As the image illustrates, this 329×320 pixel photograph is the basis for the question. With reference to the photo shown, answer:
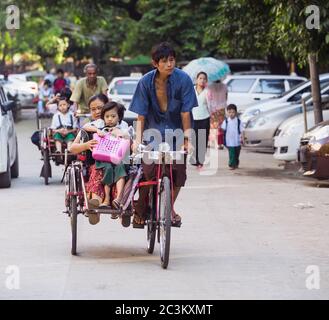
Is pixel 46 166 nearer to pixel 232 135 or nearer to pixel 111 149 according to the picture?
pixel 232 135

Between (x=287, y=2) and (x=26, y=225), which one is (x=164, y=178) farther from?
(x=287, y=2)

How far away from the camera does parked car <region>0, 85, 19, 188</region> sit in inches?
644

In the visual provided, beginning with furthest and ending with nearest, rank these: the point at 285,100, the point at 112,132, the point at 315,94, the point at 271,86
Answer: the point at 271,86, the point at 285,100, the point at 315,94, the point at 112,132

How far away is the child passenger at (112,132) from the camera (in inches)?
402

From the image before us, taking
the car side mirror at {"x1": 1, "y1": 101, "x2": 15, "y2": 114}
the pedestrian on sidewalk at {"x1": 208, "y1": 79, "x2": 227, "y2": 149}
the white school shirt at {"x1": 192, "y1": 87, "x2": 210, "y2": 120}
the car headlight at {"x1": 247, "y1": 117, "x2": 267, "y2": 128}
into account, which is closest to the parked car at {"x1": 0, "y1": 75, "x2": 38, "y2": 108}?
the car headlight at {"x1": 247, "y1": 117, "x2": 267, "y2": 128}

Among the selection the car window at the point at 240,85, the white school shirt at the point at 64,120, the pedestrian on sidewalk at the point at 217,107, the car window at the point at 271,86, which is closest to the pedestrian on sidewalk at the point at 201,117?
the pedestrian on sidewalk at the point at 217,107

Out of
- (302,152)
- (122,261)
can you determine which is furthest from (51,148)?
(122,261)

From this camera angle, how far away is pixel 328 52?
17.7 metres

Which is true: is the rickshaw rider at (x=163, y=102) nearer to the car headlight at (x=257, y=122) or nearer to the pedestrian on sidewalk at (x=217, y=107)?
the pedestrian on sidewalk at (x=217, y=107)

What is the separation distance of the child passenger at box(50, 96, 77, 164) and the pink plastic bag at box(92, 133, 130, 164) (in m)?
6.79

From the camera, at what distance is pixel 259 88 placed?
98.1 feet

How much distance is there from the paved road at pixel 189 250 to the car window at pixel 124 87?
13.8 m

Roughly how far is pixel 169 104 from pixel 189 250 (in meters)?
1.50

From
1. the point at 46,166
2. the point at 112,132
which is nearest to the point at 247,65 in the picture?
the point at 46,166
